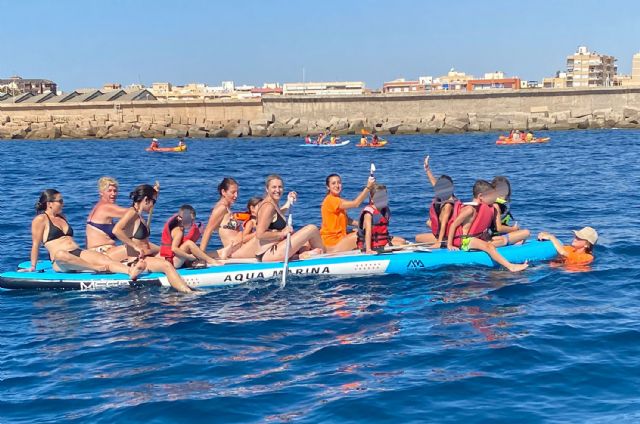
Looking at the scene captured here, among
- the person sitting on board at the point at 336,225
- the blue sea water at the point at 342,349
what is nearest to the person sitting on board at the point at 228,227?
the blue sea water at the point at 342,349

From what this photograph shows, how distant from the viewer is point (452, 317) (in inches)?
396

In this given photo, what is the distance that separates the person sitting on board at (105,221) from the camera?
11.7 meters

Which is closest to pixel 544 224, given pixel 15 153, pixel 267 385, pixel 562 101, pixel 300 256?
pixel 300 256

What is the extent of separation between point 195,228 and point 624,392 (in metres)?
6.38

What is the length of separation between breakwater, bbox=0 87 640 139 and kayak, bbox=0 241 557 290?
49.1 m

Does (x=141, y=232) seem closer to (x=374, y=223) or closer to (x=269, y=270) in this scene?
(x=269, y=270)

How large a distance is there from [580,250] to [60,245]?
7600 mm

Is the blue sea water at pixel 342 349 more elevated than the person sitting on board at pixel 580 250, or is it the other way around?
the person sitting on board at pixel 580 250

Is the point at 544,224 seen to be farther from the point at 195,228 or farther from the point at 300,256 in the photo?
the point at 195,228

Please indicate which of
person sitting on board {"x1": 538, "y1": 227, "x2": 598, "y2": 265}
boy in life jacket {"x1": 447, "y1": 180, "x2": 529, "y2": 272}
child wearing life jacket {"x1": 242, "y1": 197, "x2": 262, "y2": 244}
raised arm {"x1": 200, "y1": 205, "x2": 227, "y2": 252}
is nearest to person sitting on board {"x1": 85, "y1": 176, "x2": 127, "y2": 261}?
raised arm {"x1": 200, "y1": 205, "x2": 227, "y2": 252}

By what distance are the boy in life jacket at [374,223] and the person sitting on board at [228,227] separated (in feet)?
5.19

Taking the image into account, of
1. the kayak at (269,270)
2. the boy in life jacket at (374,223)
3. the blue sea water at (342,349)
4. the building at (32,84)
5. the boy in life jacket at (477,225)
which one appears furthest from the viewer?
the building at (32,84)

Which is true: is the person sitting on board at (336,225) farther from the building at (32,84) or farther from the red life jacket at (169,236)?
the building at (32,84)

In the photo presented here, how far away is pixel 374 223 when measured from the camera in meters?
12.5
